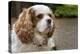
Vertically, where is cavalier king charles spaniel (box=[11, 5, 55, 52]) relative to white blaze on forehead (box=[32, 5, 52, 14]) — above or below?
below

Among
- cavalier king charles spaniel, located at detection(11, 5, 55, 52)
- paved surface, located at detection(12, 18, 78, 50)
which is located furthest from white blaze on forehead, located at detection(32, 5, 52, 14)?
paved surface, located at detection(12, 18, 78, 50)

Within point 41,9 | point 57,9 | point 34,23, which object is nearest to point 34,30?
point 34,23

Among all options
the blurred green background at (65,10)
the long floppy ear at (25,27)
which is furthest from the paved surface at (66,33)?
the long floppy ear at (25,27)

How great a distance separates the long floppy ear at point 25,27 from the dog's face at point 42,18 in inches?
2.4

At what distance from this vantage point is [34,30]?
1.61 meters

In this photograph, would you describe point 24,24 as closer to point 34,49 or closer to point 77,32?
point 34,49

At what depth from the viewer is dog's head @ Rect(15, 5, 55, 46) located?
5.18ft

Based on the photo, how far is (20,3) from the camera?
1579 millimetres

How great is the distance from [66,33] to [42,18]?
343 mm

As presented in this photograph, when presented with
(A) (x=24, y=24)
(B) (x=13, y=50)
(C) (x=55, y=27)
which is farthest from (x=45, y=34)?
(B) (x=13, y=50)

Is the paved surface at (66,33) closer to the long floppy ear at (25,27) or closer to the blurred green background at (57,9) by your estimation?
Result: the blurred green background at (57,9)

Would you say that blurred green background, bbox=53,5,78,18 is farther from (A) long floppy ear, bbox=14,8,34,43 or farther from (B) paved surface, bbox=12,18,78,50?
(A) long floppy ear, bbox=14,8,34,43

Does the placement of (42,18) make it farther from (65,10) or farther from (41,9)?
(65,10)

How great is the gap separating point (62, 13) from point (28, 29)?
425mm
